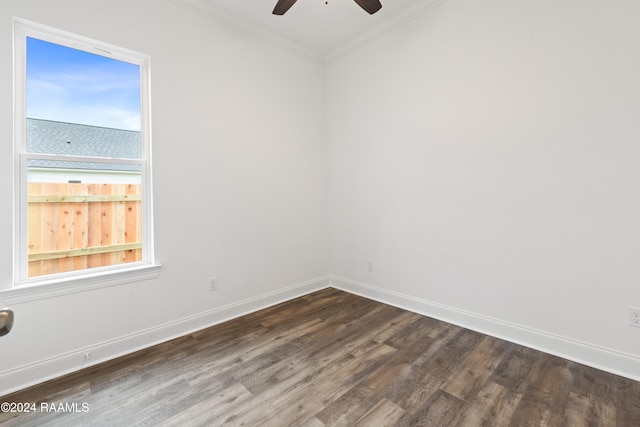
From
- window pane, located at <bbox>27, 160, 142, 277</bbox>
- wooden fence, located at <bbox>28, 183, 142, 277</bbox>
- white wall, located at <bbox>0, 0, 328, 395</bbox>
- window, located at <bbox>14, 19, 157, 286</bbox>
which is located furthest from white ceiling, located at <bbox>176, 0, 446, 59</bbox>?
wooden fence, located at <bbox>28, 183, 142, 277</bbox>

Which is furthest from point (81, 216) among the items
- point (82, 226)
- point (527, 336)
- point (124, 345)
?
point (527, 336)

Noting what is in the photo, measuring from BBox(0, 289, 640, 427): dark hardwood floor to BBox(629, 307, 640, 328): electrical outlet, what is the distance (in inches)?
14.9

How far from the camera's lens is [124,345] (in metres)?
2.24

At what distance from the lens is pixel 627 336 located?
1.90 metres

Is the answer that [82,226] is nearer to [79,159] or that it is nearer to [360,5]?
[79,159]

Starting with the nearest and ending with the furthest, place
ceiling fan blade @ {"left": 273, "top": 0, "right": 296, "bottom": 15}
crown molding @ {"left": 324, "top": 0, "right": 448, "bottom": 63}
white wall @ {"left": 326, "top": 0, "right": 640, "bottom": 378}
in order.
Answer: white wall @ {"left": 326, "top": 0, "right": 640, "bottom": 378} < ceiling fan blade @ {"left": 273, "top": 0, "right": 296, "bottom": 15} < crown molding @ {"left": 324, "top": 0, "right": 448, "bottom": 63}

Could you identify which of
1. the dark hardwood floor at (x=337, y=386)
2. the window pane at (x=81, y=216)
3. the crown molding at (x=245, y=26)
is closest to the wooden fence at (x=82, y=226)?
the window pane at (x=81, y=216)

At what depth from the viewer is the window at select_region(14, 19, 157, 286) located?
1.96m

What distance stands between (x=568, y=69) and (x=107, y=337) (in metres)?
3.96

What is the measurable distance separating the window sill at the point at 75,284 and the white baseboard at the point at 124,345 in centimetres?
43

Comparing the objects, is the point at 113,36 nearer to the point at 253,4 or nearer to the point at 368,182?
the point at 253,4

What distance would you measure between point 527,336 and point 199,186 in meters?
3.09

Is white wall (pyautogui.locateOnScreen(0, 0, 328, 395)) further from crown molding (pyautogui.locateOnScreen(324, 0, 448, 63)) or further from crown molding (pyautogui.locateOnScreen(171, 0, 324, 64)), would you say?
crown molding (pyautogui.locateOnScreen(324, 0, 448, 63))

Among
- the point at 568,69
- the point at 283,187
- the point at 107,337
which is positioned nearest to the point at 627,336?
the point at 568,69
